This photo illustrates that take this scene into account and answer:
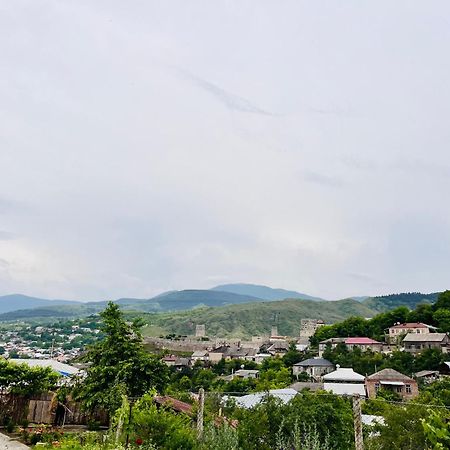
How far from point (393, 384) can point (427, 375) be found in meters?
5.74

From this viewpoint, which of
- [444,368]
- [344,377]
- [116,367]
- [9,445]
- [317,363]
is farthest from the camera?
[317,363]

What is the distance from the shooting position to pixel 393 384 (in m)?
43.2

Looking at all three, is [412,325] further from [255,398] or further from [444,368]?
[255,398]

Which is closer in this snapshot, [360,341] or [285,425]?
[285,425]

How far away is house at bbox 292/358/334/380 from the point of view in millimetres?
54384

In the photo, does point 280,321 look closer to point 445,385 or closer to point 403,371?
point 403,371

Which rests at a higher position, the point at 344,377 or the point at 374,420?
the point at 374,420

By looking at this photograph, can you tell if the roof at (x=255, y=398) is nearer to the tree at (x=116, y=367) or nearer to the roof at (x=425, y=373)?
the tree at (x=116, y=367)

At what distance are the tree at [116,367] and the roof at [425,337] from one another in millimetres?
49616

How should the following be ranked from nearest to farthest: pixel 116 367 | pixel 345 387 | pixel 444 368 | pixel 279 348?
pixel 116 367, pixel 345 387, pixel 444 368, pixel 279 348

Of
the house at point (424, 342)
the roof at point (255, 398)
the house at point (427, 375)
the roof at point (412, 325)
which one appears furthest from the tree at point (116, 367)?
the roof at point (412, 325)

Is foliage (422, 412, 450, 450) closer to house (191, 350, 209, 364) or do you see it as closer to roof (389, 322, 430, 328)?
roof (389, 322, 430, 328)

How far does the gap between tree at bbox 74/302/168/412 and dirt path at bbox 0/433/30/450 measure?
77.9 inches

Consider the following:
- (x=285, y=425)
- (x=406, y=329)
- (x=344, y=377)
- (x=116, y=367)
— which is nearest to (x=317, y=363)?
(x=344, y=377)
